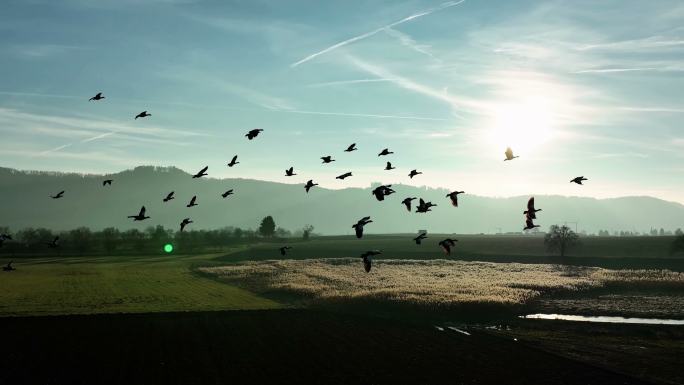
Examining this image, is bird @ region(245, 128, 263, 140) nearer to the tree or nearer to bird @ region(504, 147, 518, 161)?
bird @ region(504, 147, 518, 161)

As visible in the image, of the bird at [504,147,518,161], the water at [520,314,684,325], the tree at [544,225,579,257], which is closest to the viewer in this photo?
the bird at [504,147,518,161]

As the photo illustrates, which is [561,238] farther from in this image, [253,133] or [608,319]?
[253,133]

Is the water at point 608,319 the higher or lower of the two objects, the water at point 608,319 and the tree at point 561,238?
the lower

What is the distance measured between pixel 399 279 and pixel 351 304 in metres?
26.2

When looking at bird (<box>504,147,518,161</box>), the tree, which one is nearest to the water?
bird (<box>504,147,518,161</box>)

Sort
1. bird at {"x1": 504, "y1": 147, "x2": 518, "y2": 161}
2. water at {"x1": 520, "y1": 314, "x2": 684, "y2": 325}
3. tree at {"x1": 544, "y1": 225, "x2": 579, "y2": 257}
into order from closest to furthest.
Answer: bird at {"x1": 504, "y1": 147, "x2": 518, "y2": 161}, water at {"x1": 520, "y1": 314, "x2": 684, "y2": 325}, tree at {"x1": 544, "y1": 225, "x2": 579, "y2": 257}

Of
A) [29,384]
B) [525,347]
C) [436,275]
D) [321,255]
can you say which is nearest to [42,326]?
[29,384]

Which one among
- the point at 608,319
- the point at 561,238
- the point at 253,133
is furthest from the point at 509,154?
Result: the point at 561,238

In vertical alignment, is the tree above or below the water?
above

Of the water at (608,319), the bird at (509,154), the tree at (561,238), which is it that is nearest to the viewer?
the bird at (509,154)

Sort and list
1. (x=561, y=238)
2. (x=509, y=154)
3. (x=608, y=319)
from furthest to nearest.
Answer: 1. (x=561, y=238)
2. (x=608, y=319)
3. (x=509, y=154)

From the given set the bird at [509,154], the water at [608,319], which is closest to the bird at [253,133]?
the bird at [509,154]

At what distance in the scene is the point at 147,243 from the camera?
178500 millimetres

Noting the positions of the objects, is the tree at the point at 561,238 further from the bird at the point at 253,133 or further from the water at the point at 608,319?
the bird at the point at 253,133
